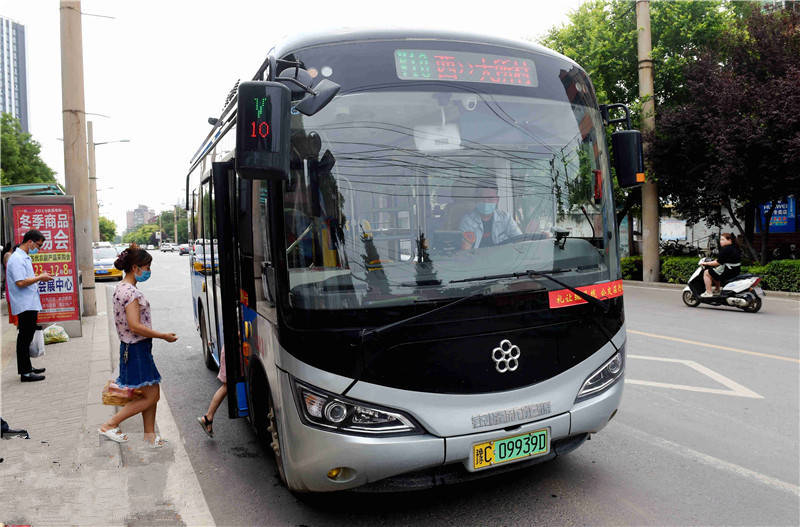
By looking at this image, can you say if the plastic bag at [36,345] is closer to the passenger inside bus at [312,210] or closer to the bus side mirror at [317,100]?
the passenger inside bus at [312,210]

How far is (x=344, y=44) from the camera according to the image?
3.57m

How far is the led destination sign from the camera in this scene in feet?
11.8

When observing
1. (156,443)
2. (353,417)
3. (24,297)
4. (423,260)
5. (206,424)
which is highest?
(423,260)

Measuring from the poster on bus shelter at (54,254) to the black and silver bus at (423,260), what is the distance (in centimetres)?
785

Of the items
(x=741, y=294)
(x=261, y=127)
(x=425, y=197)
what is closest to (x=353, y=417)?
(x=425, y=197)

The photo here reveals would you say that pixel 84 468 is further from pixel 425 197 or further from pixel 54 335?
pixel 54 335

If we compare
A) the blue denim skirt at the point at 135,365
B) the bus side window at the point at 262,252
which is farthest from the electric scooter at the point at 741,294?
the blue denim skirt at the point at 135,365

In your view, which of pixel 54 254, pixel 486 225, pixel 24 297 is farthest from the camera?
pixel 54 254

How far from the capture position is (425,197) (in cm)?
343

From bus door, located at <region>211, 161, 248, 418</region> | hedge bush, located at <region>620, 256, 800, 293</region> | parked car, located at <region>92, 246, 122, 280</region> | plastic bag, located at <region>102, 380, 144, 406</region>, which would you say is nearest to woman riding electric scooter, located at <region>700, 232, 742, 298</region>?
hedge bush, located at <region>620, 256, 800, 293</region>

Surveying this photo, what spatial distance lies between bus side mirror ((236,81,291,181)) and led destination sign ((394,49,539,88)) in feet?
2.70

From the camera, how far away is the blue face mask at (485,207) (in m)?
3.56

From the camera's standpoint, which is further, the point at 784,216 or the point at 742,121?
the point at 784,216

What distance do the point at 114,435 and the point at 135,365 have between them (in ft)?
1.89
